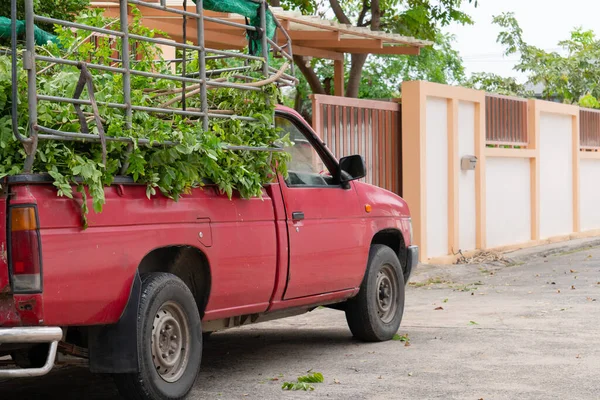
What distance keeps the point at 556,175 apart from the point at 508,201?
2.95m

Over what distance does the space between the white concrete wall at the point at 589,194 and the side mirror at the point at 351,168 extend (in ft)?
50.9

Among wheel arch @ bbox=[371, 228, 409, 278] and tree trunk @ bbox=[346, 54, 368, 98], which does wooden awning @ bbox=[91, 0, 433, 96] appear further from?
wheel arch @ bbox=[371, 228, 409, 278]

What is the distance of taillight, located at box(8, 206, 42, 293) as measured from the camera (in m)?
5.39

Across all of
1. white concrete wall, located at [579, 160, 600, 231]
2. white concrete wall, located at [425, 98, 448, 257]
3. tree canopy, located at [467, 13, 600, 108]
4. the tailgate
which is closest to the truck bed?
the tailgate

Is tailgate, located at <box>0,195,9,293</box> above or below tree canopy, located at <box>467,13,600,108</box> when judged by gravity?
below

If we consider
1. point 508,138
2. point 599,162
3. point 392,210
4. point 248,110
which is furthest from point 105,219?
point 599,162

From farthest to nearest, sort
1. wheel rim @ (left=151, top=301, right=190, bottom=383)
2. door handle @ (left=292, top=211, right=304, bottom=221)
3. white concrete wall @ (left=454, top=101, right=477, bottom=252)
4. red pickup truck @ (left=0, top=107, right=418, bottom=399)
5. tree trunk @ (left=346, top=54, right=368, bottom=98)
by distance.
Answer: tree trunk @ (left=346, top=54, right=368, bottom=98), white concrete wall @ (left=454, top=101, right=477, bottom=252), door handle @ (left=292, top=211, right=304, bottom=221), wheel rim @ (left=151, top=301, right=190, bottom=383), red pickup truck @ (left=0, top=107, right=418, bottom=399)

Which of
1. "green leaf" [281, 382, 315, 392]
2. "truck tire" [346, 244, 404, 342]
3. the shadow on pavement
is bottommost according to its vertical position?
the shadow on pavement

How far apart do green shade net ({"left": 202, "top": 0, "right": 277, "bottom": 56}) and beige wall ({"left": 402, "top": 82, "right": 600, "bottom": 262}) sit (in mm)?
8209

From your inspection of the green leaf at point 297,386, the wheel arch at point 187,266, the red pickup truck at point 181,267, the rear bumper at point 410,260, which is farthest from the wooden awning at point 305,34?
the green leaf at point 297,386

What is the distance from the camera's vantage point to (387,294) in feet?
30.5

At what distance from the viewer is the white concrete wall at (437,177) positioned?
16.2m

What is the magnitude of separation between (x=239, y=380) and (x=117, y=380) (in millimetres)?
1424

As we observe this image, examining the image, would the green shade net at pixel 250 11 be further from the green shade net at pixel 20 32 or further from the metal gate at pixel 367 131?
the metal gate at pixel 367 131
